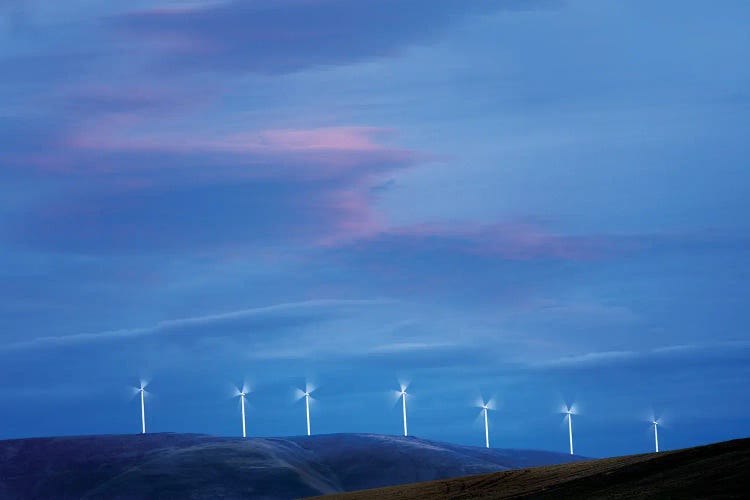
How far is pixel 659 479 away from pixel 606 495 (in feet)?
5.91

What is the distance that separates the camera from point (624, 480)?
3881 centimetres

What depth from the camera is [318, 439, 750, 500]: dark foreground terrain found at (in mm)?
33094

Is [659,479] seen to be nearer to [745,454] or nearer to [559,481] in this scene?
[745,454]

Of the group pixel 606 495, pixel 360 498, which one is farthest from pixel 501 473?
pixel 606 495

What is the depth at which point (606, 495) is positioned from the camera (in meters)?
36.2

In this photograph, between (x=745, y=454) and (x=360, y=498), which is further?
(x=360, y=498)

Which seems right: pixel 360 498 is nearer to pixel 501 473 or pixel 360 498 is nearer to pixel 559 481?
pixel 501 473

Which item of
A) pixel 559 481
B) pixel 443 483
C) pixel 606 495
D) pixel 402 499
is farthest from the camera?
pixel 443 483

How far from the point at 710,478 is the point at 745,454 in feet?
8.95

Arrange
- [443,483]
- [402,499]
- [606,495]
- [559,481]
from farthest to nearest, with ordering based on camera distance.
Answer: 1. [443,483]
2. [402,499]
3. [559,481]
4. [606,495]

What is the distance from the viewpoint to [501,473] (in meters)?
54.4

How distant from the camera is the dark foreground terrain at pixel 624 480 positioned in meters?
33.1

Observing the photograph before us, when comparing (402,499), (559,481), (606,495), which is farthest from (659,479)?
(402,499)

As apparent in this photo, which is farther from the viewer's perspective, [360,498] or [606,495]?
[360,498]
